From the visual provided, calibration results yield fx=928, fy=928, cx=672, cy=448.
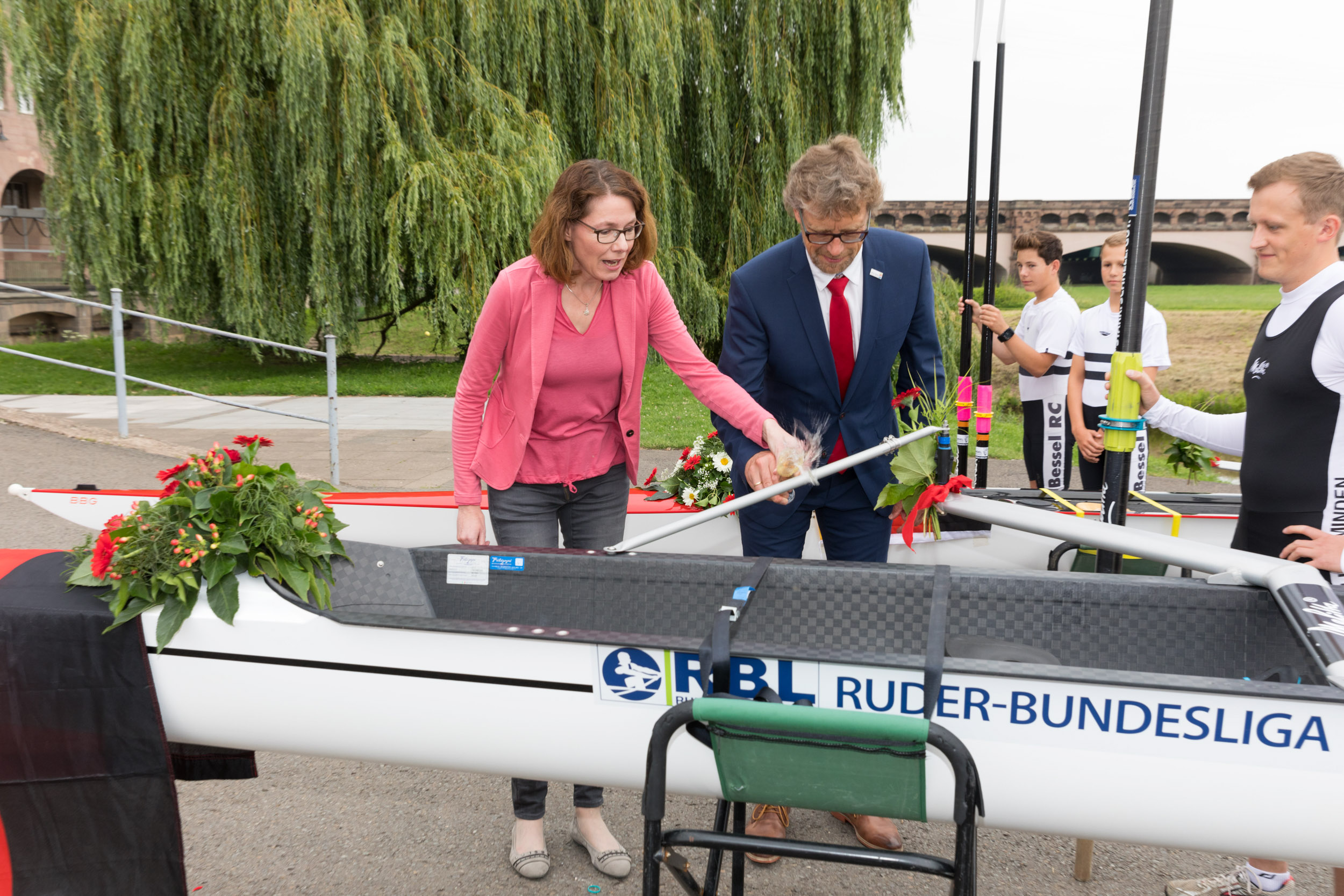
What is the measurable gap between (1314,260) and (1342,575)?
2.46 feet

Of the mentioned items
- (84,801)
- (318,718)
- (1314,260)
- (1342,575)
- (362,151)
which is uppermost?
(362,151)

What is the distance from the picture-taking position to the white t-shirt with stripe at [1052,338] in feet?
16.1

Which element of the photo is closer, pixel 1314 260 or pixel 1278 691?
pixel 1278 691

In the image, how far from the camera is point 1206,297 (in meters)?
26.6

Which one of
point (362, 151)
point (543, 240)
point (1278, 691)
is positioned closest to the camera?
point (1278, 691)

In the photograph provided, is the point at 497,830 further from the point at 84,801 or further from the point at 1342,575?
the point at 1342,575

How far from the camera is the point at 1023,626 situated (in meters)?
2.48

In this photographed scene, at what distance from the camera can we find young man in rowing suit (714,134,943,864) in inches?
102

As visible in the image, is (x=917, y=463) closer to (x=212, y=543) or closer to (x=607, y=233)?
(x=607, y=233)

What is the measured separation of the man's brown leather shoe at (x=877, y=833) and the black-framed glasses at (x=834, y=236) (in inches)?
62.7

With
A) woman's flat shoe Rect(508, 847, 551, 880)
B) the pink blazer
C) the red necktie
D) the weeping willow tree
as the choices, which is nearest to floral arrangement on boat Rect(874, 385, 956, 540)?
the red necktie

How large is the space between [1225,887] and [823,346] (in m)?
1.77

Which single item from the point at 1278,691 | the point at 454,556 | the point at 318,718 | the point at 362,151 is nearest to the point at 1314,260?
the point at 1278,691

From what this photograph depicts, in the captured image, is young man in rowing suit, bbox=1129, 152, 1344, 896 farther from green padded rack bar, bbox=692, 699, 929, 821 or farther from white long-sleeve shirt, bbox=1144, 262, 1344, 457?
green padded rack bar, bbox=692, 699, 929, 821
